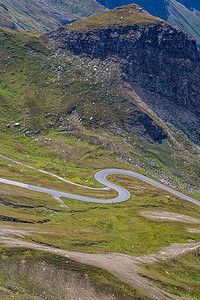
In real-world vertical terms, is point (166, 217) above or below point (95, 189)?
above

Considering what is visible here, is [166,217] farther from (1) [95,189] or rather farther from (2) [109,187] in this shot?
(1) [95,189]

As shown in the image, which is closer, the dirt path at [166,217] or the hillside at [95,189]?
the hillside at [95,189]

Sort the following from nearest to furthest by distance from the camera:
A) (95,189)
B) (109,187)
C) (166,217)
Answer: (166,217)
(95,189)
(109,187)

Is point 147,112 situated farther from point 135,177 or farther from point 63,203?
point 63,203

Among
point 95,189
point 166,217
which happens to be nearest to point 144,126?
point 95,189

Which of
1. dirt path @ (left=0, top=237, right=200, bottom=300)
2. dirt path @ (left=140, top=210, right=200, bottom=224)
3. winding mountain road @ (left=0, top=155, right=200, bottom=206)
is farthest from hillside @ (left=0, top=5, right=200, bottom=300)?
winding mountain road @ (left=0, top=155, right=200, bottom=206)

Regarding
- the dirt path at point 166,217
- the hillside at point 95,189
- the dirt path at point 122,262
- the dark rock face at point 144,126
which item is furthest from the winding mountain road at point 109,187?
the dirt path at point 122,262

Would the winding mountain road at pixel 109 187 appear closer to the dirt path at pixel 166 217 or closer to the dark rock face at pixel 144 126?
the dirt path at pixel 166 217

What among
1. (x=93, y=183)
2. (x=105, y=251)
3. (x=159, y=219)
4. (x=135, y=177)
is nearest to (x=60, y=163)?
(x=93, y=183)
